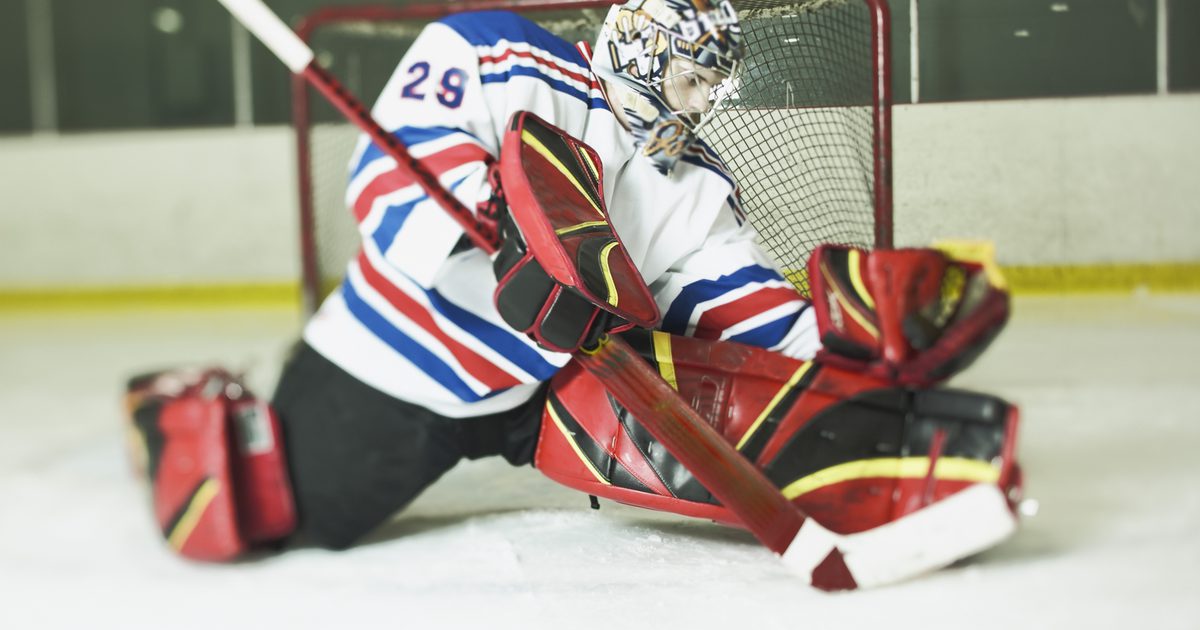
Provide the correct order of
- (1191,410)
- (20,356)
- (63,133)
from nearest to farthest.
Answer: (1191,410), (20,356), (63,133)

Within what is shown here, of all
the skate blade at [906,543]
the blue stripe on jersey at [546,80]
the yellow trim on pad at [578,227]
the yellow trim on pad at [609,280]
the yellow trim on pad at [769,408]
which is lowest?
the skate blade at [906,543]

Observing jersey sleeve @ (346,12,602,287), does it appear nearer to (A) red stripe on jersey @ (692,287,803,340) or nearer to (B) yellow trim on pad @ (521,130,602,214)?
(B) yellow trim on pad @ (521,130,602,214)

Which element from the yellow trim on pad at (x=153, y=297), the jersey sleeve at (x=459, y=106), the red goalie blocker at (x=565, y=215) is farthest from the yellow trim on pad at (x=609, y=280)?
the yellow trim on pad at (x=153, y=297)

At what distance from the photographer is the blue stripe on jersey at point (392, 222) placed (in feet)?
3.05

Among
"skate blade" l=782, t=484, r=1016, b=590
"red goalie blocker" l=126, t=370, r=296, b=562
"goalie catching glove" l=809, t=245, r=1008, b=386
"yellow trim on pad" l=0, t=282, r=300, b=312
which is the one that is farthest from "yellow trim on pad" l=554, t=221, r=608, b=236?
"yellow trim on pad" l=0, t=282, r=300, b=312

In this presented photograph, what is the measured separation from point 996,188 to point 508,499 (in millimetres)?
594

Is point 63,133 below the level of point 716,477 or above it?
above

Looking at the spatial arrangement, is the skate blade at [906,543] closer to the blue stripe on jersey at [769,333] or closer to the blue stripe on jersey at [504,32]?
the blue stripe on jersey at [769,333]

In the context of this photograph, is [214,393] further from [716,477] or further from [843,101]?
[843,101]

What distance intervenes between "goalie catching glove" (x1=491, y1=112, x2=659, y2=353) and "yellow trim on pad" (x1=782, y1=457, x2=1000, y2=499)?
0.21m

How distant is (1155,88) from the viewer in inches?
45.0

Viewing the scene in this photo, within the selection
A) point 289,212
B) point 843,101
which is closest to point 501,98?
point 843,101

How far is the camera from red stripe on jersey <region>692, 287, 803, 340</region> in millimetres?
981

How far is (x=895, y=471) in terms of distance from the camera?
95 cm
